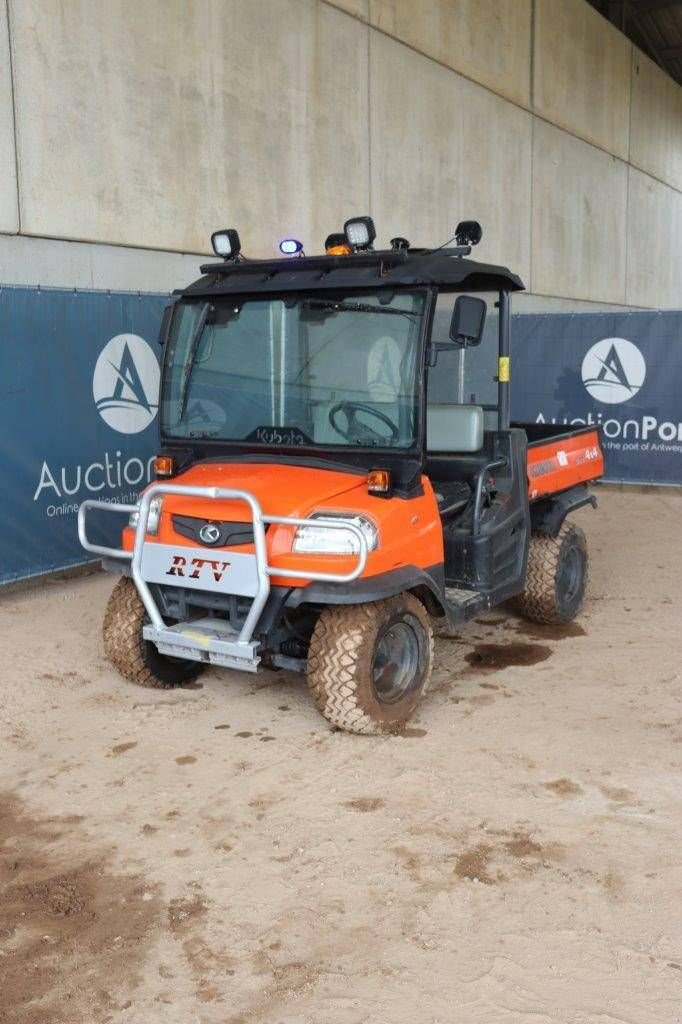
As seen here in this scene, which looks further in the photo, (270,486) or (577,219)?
(577,219)

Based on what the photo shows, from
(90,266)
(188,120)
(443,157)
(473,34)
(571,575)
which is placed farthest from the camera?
(473,34)

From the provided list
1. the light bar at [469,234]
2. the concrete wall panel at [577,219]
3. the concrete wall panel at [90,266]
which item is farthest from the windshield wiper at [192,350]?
the concrete wall panel at [577,219]

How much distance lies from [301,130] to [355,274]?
667 centimetres

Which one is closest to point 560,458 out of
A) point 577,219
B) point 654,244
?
point 577,219

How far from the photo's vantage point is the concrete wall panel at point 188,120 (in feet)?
25.0

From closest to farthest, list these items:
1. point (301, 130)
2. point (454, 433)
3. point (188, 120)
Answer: point (454, 433), point (188, 120), point (301, 130)

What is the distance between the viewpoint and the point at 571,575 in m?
6.36

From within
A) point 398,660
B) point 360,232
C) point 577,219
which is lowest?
point 398,660

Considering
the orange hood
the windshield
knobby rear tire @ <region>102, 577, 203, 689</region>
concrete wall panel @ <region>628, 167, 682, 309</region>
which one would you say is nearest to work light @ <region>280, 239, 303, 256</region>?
the windshield

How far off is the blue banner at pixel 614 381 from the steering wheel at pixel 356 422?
25.1 feet

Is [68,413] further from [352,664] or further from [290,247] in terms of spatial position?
[352,664]

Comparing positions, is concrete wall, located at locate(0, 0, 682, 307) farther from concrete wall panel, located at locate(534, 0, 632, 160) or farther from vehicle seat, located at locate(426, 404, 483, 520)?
vehicle seat, located at locate(426, 404, 483, 520)

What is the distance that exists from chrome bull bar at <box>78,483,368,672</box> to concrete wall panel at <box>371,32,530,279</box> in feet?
27.6

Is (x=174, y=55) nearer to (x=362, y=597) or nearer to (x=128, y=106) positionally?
(x=128, y=106)
